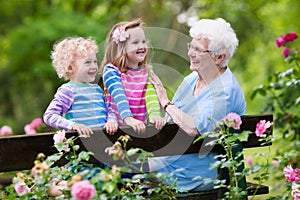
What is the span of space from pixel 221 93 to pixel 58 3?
1168 cm

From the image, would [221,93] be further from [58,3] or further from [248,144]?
[58,3]

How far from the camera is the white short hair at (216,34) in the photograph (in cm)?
345

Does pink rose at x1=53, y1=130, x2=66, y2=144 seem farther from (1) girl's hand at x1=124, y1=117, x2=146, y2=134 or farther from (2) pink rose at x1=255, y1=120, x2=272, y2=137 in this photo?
(2) pink rose at x1=255, y1=120, x2=272, y2=137

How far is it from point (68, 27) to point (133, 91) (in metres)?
8.50

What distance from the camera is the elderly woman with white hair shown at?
11.0ft

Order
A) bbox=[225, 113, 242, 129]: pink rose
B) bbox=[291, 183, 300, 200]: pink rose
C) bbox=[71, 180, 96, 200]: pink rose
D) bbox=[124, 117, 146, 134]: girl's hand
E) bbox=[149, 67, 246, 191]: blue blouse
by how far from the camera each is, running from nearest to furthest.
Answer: bbox=[71, 180, 96, 200]: pink rose, bbox=[225, 113, 242, 129]: pink rose, bbox=[124, 117, 146, 134]: girl's hand, bbox=[291, 183, 300, 200]: pink rose, bbox=[149, 67, 246, 191]: blue blouse

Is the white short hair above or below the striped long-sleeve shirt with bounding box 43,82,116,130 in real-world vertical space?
above

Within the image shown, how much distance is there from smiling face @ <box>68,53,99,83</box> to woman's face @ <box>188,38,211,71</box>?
49 centimetres

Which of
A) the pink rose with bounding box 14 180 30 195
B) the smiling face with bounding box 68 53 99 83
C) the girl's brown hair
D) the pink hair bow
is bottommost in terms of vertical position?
the pink rose with bounding box 14 180 30 195

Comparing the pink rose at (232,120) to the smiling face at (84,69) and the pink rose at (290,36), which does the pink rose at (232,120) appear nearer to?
the smiling face at (84,69)

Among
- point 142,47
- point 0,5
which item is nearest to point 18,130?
point 0,5

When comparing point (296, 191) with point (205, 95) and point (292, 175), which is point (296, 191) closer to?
point (292, 175)

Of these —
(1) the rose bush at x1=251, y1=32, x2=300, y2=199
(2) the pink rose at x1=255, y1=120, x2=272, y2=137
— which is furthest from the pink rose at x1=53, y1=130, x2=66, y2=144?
(1) the rose bush at x1=251, y1=32, x2=300, y2=199

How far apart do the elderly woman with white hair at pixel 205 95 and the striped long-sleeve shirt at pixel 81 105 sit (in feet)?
0.97
